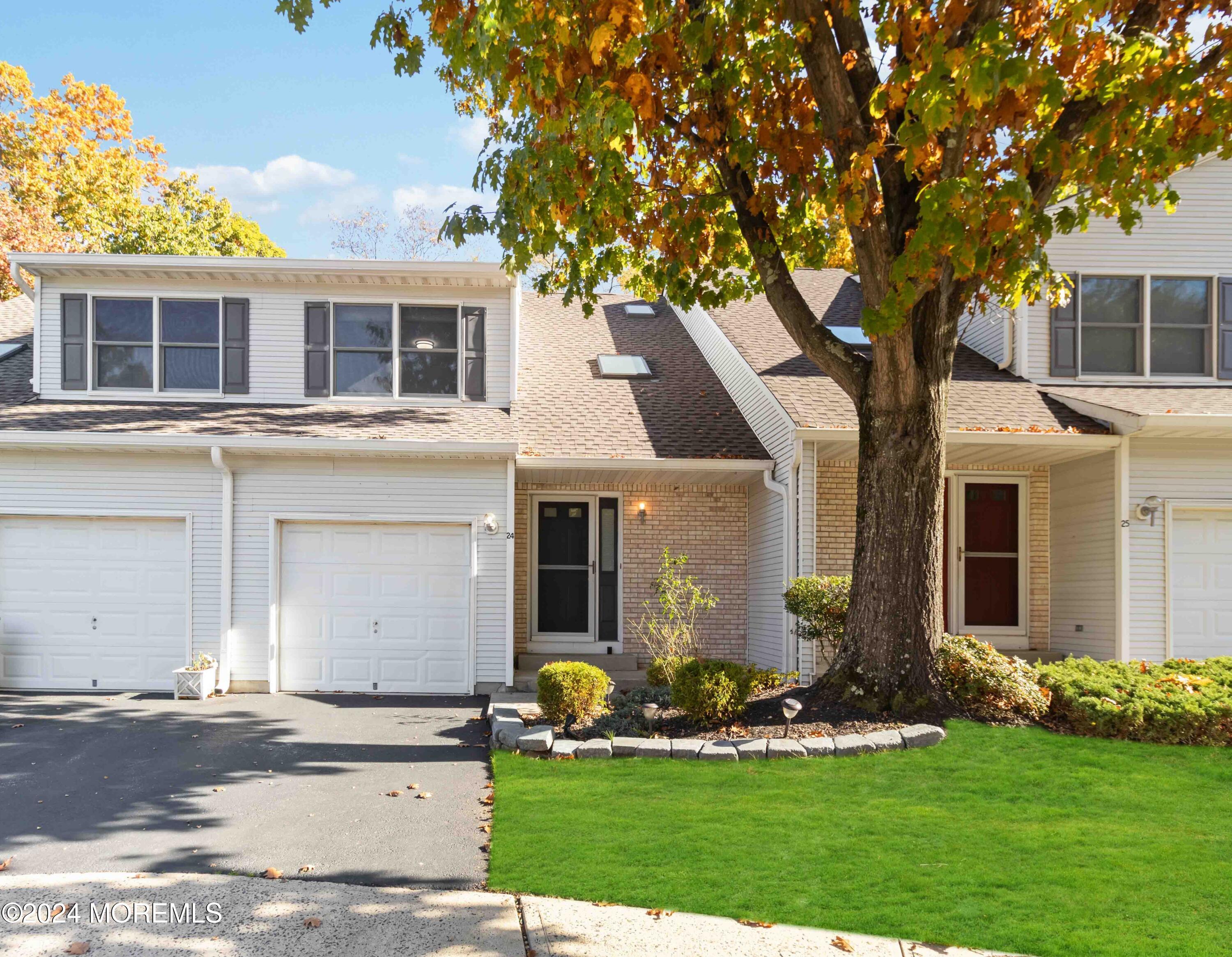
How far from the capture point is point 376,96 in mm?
10633

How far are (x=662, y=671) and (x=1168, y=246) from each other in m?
9.06

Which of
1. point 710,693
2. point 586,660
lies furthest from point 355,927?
point 586,660

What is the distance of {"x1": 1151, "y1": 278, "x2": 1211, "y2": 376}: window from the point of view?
1269cm

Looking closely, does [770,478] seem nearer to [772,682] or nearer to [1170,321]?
[772,682]

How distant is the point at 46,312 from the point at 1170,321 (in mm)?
15248

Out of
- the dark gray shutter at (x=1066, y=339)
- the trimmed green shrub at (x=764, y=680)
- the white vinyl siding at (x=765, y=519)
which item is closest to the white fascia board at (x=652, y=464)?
the white vinyl siding at (x=765, y=519)

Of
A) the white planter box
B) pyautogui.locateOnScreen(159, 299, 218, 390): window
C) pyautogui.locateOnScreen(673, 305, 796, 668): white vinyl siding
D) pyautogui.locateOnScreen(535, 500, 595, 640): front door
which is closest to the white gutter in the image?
pyautogui.locateOnScreen(159, 299, 218, 390): window

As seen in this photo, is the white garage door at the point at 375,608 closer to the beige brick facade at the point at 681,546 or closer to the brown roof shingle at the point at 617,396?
the beige brick facade at the point at 681,546

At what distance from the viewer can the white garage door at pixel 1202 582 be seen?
37.0 ft

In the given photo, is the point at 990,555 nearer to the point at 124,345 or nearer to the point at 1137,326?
the point at 1137,326

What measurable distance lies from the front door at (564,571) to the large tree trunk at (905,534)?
5.22m

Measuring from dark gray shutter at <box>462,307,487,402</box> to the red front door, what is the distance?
6.83 m

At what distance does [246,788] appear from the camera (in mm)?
7000

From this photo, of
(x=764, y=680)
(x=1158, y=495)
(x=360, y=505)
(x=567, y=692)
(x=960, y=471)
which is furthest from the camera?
(x=960, y=471)
